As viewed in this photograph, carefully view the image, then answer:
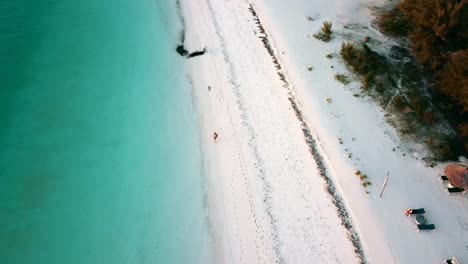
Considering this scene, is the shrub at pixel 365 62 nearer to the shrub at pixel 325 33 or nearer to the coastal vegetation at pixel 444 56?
the shrub at pixel 325 33

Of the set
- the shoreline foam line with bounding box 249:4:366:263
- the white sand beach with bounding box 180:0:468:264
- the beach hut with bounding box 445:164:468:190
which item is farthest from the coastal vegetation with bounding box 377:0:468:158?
the shoreline foam line with bounding box 249:4:366:263

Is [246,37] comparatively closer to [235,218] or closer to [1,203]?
[235,218]

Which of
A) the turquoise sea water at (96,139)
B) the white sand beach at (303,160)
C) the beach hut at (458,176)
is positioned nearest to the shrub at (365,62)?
the white sand beach at (303,160)

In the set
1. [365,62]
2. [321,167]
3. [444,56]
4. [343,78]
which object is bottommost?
[321,167]

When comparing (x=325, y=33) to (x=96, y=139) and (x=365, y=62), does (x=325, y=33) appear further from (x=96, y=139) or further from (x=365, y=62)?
(x=96, y=139)

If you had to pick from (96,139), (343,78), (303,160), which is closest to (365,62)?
(343,78)
